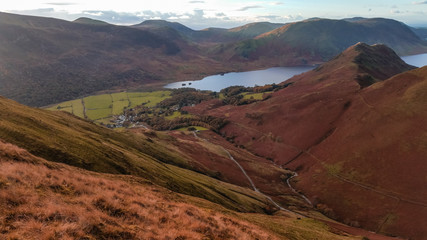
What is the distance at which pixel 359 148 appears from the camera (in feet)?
440

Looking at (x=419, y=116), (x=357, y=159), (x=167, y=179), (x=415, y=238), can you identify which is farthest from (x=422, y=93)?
(x=167, y=179)

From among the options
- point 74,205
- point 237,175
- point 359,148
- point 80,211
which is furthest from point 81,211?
point 359,148

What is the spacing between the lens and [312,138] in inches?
6378

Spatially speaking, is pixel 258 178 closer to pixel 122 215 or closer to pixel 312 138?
pixel 312 138

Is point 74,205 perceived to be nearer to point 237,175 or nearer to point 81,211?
point 81,211

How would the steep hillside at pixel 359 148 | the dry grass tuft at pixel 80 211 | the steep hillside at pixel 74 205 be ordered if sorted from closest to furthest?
the dry grass tuft at pixel 80 211 → the steep hillside at pixel 74 205 → the steep hillside at pixel 359 148

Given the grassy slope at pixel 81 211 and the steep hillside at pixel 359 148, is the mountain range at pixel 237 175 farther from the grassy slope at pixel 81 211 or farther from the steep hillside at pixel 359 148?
the steep hillside at pixel 359 148

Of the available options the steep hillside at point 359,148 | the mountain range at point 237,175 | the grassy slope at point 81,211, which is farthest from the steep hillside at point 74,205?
the steep hillside at point 359,148

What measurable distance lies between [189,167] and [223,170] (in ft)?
92.8

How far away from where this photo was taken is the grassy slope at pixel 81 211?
17.4 metres

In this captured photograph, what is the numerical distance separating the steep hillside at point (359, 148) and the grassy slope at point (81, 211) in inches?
3922

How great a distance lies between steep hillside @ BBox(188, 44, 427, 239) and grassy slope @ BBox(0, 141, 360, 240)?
99612 millimetres

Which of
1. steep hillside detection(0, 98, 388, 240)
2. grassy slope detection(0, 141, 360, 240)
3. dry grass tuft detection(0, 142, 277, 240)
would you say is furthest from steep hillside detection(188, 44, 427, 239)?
dry grass tuft detection(0, 142, 277, 240)

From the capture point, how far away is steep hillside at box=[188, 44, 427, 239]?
10463cm
